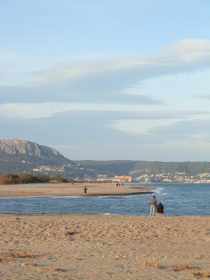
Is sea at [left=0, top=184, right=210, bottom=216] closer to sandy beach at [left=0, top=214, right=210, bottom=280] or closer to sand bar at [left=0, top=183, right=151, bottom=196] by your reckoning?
sand bar at [left=0, top=183, right=151, bottom=196]

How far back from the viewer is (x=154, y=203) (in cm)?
3469

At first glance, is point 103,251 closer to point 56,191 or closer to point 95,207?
point 95,207

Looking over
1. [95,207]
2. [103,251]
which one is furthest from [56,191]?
[103,251]

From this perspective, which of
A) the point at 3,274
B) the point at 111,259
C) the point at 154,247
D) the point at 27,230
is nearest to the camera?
the point at 3,274

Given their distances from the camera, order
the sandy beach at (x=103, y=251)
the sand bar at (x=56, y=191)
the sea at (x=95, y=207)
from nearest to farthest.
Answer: the sandy beach at (x=103, y=251) < the sea at (x=95, y=207) < the sand bar at (x=56, y=191)

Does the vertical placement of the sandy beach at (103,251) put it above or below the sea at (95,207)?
above

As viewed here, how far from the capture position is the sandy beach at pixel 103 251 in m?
12.8

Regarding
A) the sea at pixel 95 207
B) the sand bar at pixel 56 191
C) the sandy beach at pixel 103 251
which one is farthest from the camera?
the sand bar at pixel 56 191

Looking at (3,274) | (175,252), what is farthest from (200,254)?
(3,274)

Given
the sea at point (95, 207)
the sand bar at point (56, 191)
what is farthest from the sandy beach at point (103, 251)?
the sand bar at point (56, 191)

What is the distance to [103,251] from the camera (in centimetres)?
1631

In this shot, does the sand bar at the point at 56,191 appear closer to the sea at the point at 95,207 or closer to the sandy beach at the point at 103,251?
the sea at the point at 95,207

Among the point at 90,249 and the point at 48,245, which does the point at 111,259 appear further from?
the point at 48,245

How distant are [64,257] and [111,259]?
49.8 inches
